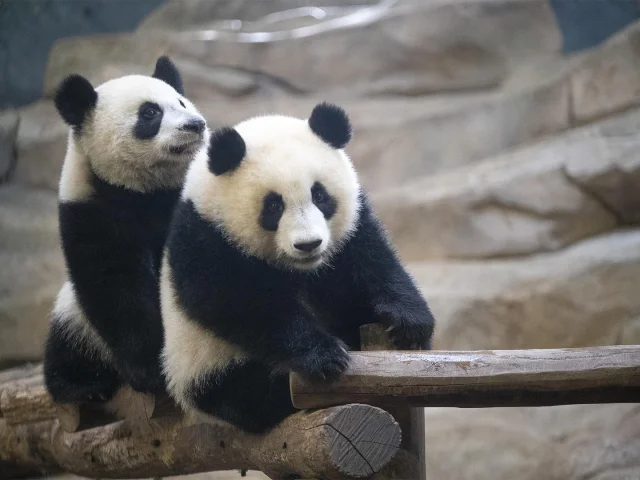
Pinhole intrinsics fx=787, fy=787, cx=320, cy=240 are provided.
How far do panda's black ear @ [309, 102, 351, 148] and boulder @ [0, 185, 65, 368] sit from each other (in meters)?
4.50

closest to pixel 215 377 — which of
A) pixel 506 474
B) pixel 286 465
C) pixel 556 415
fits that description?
pixel 286 465

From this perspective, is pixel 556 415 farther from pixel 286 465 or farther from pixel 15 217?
pixel 15 217

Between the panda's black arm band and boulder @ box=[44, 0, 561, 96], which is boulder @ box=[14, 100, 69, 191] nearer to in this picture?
boulder @ box=[44, 0, 561, 96]

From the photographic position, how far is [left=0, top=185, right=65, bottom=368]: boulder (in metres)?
7.02

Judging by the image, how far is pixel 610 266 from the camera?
6160 mm

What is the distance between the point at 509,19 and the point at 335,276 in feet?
17.1

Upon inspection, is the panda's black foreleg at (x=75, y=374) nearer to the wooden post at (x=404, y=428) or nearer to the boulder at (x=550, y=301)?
the wooden post at (x=404, y=428)

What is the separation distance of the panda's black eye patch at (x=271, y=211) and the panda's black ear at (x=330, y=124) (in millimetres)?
404

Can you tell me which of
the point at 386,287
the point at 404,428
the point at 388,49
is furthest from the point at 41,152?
the point at 404,428

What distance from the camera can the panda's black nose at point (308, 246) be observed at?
288 cm

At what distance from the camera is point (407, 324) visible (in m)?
3.11

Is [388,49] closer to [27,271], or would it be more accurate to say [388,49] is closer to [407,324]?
[27,271]

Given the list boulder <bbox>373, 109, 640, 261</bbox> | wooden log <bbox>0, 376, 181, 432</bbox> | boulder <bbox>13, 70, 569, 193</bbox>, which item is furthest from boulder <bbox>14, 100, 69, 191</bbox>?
wooden log <bbox>0, 376, 181, 432</bbox>

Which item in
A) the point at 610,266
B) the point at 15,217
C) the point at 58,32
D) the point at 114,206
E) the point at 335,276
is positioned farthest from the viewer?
the point at 58,32
